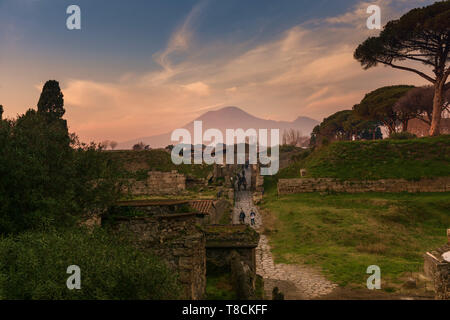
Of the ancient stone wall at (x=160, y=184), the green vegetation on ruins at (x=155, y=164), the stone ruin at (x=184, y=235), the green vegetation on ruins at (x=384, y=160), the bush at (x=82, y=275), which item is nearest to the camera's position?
the bush at (x=82, y=275)

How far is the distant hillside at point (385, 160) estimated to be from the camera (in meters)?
33.8

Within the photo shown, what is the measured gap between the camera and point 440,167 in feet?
109

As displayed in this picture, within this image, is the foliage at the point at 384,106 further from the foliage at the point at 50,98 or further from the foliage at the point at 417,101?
the foliage at the point at 50,98

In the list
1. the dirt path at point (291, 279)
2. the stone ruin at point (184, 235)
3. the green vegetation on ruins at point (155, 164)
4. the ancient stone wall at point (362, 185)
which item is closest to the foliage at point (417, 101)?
the ancient stone wall at point (362, 185)

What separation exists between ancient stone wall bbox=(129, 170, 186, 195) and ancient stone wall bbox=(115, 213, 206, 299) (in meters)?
32.4

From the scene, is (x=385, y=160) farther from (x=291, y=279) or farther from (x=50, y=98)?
(x=50, y=98)

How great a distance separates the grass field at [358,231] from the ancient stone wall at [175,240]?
28.3ft

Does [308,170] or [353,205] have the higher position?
[308,170]

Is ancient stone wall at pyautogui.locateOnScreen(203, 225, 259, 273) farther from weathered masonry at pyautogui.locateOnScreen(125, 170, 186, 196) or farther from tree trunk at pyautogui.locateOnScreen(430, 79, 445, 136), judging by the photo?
tree trunk at pyautogui.locateOnScreen(430, 79, 445, 136)

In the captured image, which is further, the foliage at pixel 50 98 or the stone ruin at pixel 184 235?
the foliage at pixel 50 98

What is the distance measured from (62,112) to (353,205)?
42431mm

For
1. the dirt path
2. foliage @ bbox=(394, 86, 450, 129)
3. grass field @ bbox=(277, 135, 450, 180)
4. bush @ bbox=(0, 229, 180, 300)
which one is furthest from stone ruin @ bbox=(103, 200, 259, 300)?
foliage @ bbox=(394, 86, 450, 129)
